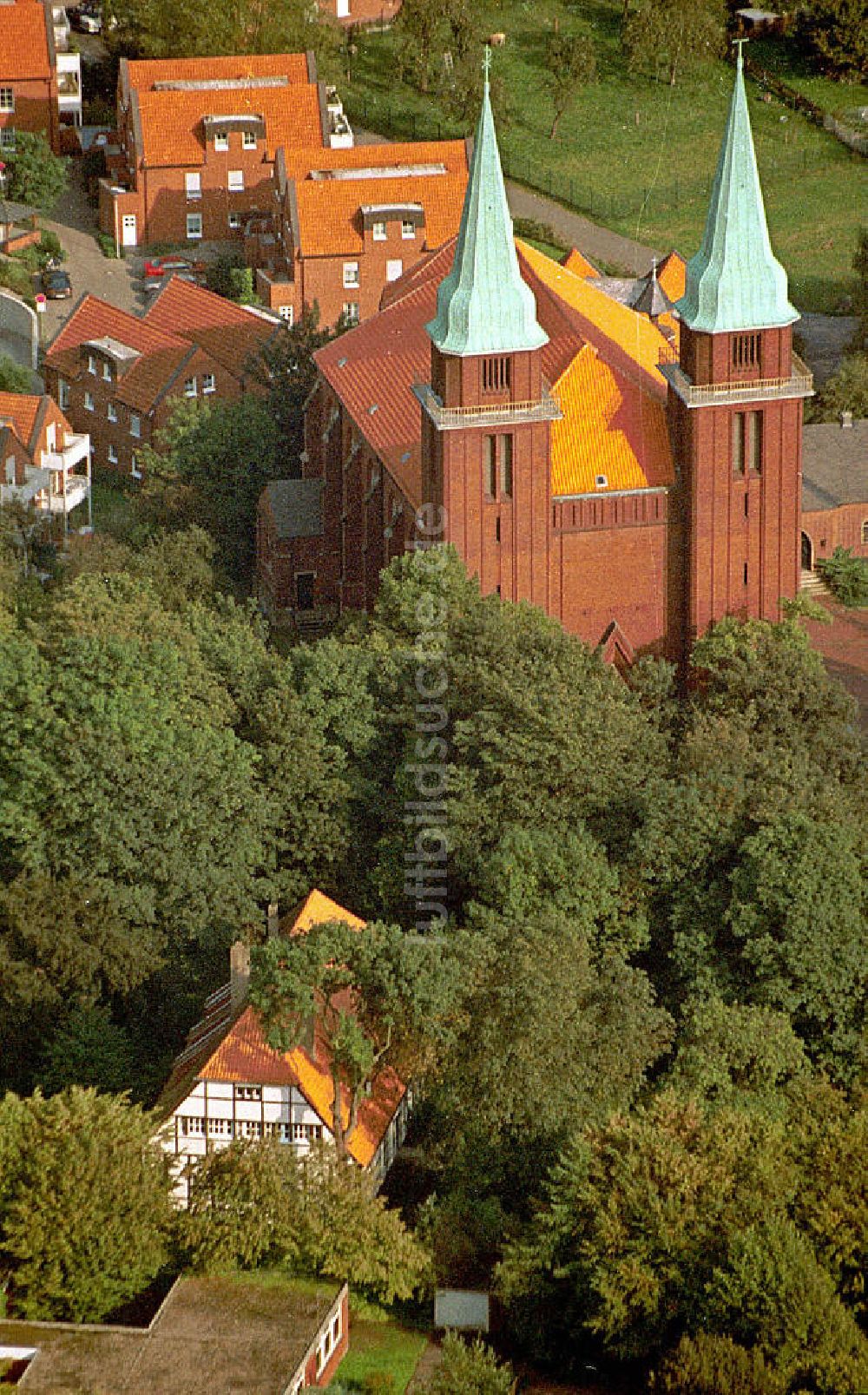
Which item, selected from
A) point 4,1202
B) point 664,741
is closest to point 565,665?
point 664,741

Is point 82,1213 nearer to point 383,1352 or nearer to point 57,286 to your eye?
point 383,1352

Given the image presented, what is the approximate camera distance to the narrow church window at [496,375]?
314 feet

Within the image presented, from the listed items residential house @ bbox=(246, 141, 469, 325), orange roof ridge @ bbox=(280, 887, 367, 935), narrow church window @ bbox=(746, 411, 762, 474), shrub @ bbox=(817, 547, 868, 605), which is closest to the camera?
orange roof ridge @ bbox=(280, 887, 367, 935)

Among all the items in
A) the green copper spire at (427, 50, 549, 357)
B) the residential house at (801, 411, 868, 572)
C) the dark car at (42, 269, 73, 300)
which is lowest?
the residential house at (801, 411, 868, 572)

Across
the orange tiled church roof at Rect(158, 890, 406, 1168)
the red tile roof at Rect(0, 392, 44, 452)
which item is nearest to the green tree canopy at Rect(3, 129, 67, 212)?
the red tile roof at Rect(0, 392, 44, 452)

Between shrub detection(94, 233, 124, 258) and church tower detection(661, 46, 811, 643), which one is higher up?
church tower detection(661, 46, 811, 643)

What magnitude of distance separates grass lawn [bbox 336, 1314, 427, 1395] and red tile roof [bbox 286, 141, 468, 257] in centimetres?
6465

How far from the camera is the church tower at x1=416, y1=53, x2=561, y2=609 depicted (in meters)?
95.3

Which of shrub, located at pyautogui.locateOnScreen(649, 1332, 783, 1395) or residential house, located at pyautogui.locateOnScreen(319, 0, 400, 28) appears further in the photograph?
residential house, located at pyautogui.locateOnScreen(319, 0, 400, 28)

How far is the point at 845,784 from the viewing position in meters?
91.7

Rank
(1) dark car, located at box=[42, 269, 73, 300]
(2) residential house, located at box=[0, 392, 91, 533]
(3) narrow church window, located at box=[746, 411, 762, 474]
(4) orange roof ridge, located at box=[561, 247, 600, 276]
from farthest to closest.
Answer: (1) dark car, located at box=[42, 269, 73, 300], (4) orange roof ridge, located at box=[561, 247, 600, 276], (2) residential house, located at box=[0, 392, 91, 533], (3) narrow church window, located at box=[746, 411, 762, 474]

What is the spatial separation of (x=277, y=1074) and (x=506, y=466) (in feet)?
79.1

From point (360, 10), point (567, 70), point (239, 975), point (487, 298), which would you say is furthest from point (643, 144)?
point (239, 975)

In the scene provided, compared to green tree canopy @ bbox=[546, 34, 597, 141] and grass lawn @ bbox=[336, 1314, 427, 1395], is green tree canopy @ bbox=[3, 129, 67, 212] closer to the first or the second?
green tree canopy @ bbox=[546, 34, 597, 141]
